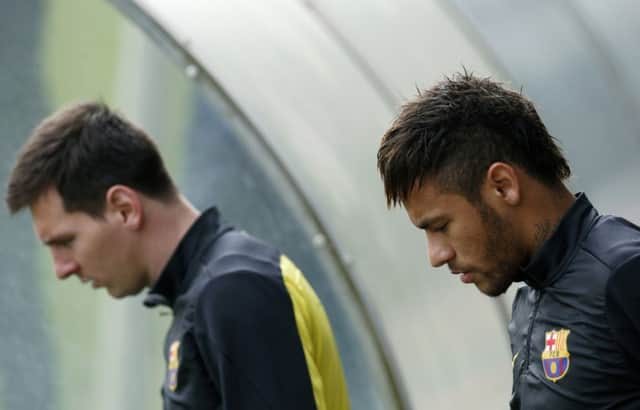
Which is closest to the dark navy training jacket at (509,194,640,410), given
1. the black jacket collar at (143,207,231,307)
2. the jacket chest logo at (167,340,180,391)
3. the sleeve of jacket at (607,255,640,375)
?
the sleeve of jacket at (607,255,640,375)

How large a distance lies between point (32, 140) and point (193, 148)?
1247 millimetres

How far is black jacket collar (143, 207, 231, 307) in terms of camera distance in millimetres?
4039

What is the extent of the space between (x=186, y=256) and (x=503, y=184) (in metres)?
1.26

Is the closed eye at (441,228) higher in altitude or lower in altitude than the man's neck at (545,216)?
higher

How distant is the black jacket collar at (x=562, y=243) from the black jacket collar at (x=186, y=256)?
126 centimetres

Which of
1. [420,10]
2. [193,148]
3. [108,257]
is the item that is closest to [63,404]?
[193,148]

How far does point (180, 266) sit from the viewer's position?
13.3ft

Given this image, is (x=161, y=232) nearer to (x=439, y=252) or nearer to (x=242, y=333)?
(x=242, y=333)

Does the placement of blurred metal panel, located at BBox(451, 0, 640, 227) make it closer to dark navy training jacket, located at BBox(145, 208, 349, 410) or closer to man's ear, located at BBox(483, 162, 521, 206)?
dark navy training jacket, located at BBox(145, 208, 349, 410)

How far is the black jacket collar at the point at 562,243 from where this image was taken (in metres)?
3.03

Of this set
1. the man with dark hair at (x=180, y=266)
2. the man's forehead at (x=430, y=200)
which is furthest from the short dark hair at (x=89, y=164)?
the man's forehead at (x=430, y=200)

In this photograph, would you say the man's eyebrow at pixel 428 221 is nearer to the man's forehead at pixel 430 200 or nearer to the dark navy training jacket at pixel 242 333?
the man's forehead at pixel 430 200

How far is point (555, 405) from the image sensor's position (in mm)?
2939

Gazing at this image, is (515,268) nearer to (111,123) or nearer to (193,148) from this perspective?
(111,123)
